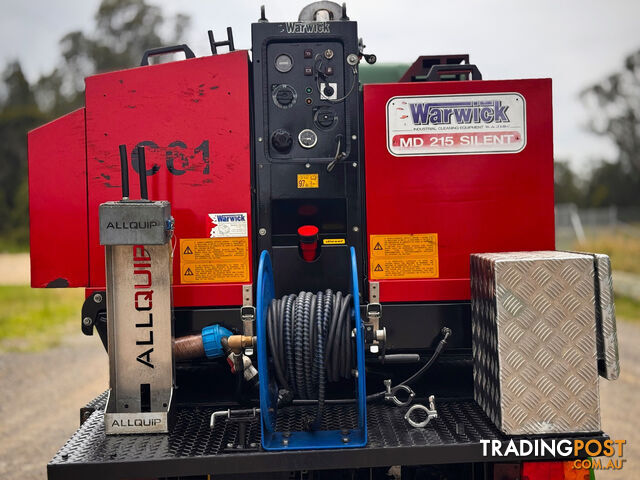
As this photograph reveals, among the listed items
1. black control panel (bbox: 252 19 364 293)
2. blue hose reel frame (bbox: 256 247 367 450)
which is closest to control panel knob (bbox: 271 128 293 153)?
black control panel (bbox: 252 19 364 293)

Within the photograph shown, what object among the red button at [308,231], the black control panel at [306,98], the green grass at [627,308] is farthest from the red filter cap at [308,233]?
the green grass at [627,308]

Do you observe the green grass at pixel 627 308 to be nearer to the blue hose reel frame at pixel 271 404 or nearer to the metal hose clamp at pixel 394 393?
the metal hose clamp at pixel 394 393

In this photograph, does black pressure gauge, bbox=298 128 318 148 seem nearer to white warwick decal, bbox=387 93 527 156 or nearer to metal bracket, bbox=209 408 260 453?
white warwick decal, bbox=387 93 527 156

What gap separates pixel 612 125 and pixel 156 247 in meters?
33.3

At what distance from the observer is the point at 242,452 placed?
9.02 feet

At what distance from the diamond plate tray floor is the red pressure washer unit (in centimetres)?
3

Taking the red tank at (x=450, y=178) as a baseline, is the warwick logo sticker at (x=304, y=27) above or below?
above

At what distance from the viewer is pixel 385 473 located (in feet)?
10.3

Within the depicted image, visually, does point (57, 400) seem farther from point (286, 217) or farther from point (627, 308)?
point (627, 308)

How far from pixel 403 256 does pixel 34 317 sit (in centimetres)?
1179

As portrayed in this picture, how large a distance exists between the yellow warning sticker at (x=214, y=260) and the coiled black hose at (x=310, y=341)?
0.43 meters

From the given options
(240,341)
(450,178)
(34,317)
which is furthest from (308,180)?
(34,317)

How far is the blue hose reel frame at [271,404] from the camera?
105 inches

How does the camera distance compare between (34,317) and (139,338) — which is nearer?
(139,338)
